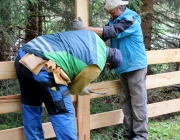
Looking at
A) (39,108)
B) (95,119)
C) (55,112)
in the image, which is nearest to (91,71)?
(55,112)

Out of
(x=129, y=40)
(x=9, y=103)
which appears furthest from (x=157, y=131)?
(x=9, y=103)

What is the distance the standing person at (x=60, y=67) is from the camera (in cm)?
282

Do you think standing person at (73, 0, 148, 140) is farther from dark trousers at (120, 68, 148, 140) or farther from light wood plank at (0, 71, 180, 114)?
light wood plank at (0, 71, 180, 114)

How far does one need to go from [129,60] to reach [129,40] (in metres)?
0.25

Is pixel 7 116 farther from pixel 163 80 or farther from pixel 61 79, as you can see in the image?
pixel 163 80

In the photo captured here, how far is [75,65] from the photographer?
291cm

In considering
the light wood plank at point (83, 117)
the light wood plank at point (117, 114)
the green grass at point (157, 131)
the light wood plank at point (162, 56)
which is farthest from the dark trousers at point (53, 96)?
the light wood plank at point (162, 56)

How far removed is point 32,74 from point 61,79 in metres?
0.28

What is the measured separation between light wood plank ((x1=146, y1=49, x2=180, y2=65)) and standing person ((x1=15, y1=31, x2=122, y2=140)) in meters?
1.45

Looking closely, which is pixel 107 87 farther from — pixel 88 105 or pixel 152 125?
pixel 152 125

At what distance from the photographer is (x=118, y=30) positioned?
3.60m

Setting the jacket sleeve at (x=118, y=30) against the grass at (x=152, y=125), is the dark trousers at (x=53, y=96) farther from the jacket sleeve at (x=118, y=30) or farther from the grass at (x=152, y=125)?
the grass at (x=152, y=125)

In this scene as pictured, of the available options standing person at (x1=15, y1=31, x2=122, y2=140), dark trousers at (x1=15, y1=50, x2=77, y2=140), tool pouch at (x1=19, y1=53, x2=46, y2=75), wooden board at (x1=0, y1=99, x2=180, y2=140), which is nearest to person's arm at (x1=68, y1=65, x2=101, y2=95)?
standing person at (x1=15, y1=31, x2=122, y2=140)

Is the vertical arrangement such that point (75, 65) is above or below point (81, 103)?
above
